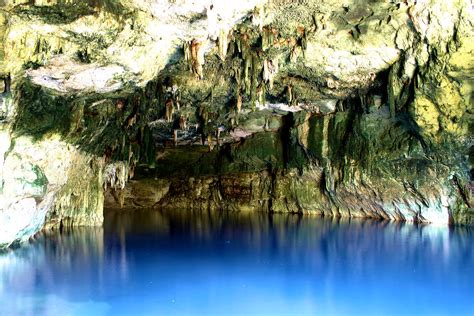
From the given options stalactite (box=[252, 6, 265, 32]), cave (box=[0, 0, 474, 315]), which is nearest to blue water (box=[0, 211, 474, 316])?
cave (box=[0, 0, 474, 315])

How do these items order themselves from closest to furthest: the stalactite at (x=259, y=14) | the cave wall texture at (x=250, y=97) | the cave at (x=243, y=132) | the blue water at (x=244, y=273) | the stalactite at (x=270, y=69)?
the blue water at (x=244, y=273), the cave at (x=243, y=132), the stalactite at (x=259, y=14), the cave wall texture at (x=250, y=97), the stalactite at (x=270, y=69)

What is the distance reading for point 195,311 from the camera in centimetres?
655

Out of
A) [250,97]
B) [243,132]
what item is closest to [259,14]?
[250,97]

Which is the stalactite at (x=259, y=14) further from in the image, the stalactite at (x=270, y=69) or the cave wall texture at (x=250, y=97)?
the stalactite at (x=270, y=69)

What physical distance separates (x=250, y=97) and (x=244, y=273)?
20.4 ft

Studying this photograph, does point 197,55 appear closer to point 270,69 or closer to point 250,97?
point 270,69

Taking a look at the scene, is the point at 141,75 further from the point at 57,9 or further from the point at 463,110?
the point at 463,110

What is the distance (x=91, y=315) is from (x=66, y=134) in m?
6.24

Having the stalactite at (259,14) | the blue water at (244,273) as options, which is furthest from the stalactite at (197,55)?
the blue water at (244,273)

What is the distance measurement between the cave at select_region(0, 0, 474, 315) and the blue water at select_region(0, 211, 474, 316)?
0.05 metres

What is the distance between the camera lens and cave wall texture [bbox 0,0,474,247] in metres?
8.10

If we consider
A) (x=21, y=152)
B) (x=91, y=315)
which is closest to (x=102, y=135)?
(x=21, y=152)

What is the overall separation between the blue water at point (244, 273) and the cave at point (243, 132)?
0.05 m

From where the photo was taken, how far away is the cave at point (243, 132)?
761 cm
